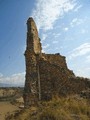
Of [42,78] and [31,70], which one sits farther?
[31,70]

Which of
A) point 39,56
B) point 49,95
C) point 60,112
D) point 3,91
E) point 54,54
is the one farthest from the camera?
point 3,91

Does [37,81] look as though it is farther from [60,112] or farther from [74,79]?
[60,112]

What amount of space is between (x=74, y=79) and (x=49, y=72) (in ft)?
7.87

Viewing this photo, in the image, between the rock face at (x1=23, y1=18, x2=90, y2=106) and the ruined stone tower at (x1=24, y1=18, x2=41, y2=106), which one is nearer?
the rock face at (x1=23, y1=18, x2=90, y2=106)

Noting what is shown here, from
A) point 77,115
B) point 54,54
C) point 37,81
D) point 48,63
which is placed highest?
point 54,54

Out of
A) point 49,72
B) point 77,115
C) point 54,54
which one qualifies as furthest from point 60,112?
point 54,54

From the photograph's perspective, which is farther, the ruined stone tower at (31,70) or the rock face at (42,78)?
the ruined stone tower at (31,70)

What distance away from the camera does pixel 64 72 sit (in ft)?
57.6

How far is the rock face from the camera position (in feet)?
56.4

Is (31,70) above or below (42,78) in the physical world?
above

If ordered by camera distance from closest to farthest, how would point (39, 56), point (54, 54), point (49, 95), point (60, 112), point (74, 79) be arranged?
point (60, 112), point (74, 79), point (49, 95), point (39, 56), point (54, 54)

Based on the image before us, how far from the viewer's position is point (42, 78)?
60.5 feet

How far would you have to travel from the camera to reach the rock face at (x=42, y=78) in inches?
677

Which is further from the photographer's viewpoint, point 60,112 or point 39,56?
point 39,56
